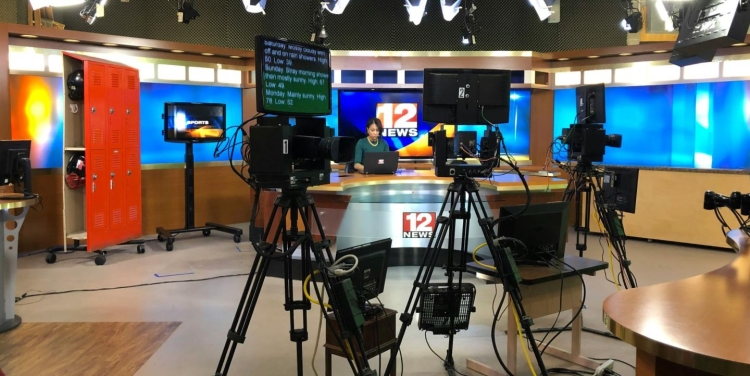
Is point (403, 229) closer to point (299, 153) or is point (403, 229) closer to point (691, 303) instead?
point (299, 153)

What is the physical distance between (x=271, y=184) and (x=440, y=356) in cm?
164

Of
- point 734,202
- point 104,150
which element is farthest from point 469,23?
point 734,202

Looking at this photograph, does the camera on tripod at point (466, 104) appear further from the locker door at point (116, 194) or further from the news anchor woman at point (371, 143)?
the locker door at point (116, 194)

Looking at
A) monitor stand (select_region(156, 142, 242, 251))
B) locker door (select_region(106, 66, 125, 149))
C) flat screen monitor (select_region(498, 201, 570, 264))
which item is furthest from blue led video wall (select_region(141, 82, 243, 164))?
flat screen monitor (select_region(498, 201, 570, 264))

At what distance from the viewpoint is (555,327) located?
169 inches

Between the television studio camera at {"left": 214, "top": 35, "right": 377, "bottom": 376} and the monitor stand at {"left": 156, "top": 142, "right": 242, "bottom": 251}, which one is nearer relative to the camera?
the television studio camera at {"left": 214, "top": 35, "right": 377, "bottom": 376}

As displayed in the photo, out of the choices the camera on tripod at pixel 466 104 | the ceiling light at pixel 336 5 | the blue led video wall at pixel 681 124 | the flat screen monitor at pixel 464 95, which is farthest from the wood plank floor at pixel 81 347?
the blue led video wall at pixel 681 124

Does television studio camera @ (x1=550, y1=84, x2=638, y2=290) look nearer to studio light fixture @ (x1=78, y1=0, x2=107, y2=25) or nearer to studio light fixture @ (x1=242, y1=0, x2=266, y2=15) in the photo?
studio light fixture @ (x1=242, y1=0, x2=266, y2=15)

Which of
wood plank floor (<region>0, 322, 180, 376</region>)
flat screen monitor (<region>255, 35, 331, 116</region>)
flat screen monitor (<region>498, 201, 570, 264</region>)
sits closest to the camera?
flat screen monitor (<region>255, 35, 331, 116</region>)

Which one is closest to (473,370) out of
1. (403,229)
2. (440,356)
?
(440,356)

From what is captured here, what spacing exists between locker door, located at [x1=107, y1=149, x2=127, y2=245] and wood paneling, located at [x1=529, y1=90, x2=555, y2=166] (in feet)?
16.9

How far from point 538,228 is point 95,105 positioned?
4862 mm

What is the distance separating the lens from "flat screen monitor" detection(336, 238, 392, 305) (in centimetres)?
294

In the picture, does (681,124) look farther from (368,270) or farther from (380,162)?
(368,270)
